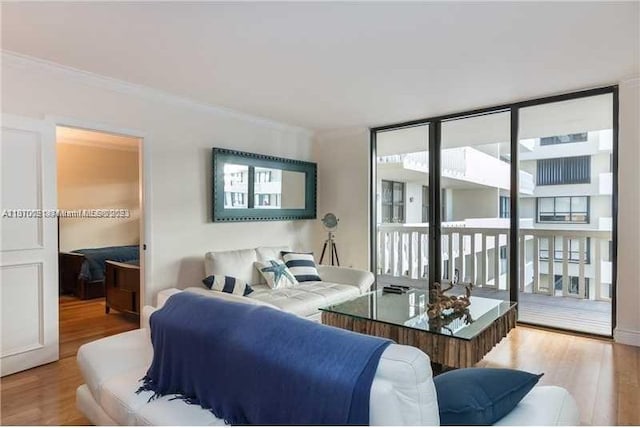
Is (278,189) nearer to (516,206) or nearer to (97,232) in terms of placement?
(516,206)

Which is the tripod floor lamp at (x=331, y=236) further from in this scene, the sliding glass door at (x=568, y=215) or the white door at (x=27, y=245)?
the white door at (x=27, y=245)

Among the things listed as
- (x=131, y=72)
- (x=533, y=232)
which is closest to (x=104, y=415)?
(x=131, y=72)

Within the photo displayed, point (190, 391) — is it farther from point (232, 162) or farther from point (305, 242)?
point (305, 242)

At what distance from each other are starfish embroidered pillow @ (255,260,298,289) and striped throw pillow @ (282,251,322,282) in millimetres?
86

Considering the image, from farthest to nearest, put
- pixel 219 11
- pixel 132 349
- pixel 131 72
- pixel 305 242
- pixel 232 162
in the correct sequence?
1. pixel 305 242
2. pixel 232 162
3. pixel 131 72
4. pixel 219 11
5. pixel 132 349

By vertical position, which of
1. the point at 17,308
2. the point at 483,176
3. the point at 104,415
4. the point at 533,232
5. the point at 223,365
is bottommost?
the point at 104,415

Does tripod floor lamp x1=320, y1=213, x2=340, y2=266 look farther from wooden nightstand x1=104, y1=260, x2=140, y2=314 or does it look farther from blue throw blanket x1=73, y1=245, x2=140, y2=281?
blue throw blanket x1=73, y1=245, x2=140, y2=281

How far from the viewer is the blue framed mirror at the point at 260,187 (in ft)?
13.6

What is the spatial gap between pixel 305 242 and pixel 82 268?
9.93 ft

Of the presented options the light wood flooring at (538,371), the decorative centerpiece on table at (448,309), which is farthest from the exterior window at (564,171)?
the decorative centerpiece on table at (448,309)

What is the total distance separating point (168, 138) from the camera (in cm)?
373

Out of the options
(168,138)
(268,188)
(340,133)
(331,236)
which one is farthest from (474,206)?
(168,138)

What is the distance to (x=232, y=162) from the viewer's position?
4.24 meters

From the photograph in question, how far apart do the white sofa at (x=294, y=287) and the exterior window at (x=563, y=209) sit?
2.09 metres
